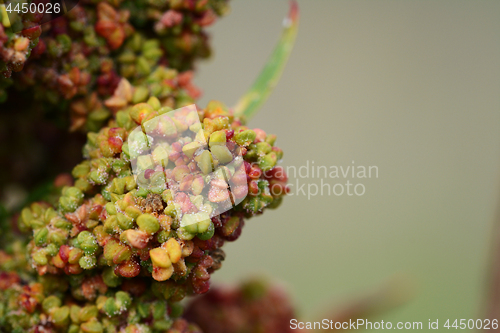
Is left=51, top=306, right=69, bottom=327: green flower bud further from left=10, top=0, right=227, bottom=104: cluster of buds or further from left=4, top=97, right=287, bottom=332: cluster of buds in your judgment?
left=10, top=0, right=227, bottom=104: cluster of buds

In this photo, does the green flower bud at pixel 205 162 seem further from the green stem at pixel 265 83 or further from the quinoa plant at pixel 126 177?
the green stem at pixel 265 83

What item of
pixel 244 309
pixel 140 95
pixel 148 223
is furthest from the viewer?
pixel 244 309

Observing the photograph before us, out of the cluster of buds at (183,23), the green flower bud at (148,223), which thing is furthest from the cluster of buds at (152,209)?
the cluster of buds at (183,23)

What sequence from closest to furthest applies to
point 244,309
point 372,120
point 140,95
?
1. point 140,95
2. point 244,309
3. point 372,120

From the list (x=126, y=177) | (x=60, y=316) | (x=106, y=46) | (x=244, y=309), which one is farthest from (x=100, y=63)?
(x=244, y=309)

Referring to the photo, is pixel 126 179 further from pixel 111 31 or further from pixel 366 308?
pixel 366 308

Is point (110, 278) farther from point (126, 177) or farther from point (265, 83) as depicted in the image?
point (265, 83)

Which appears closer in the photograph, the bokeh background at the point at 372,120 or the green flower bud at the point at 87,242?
the green flower bud at the point at 87,242
